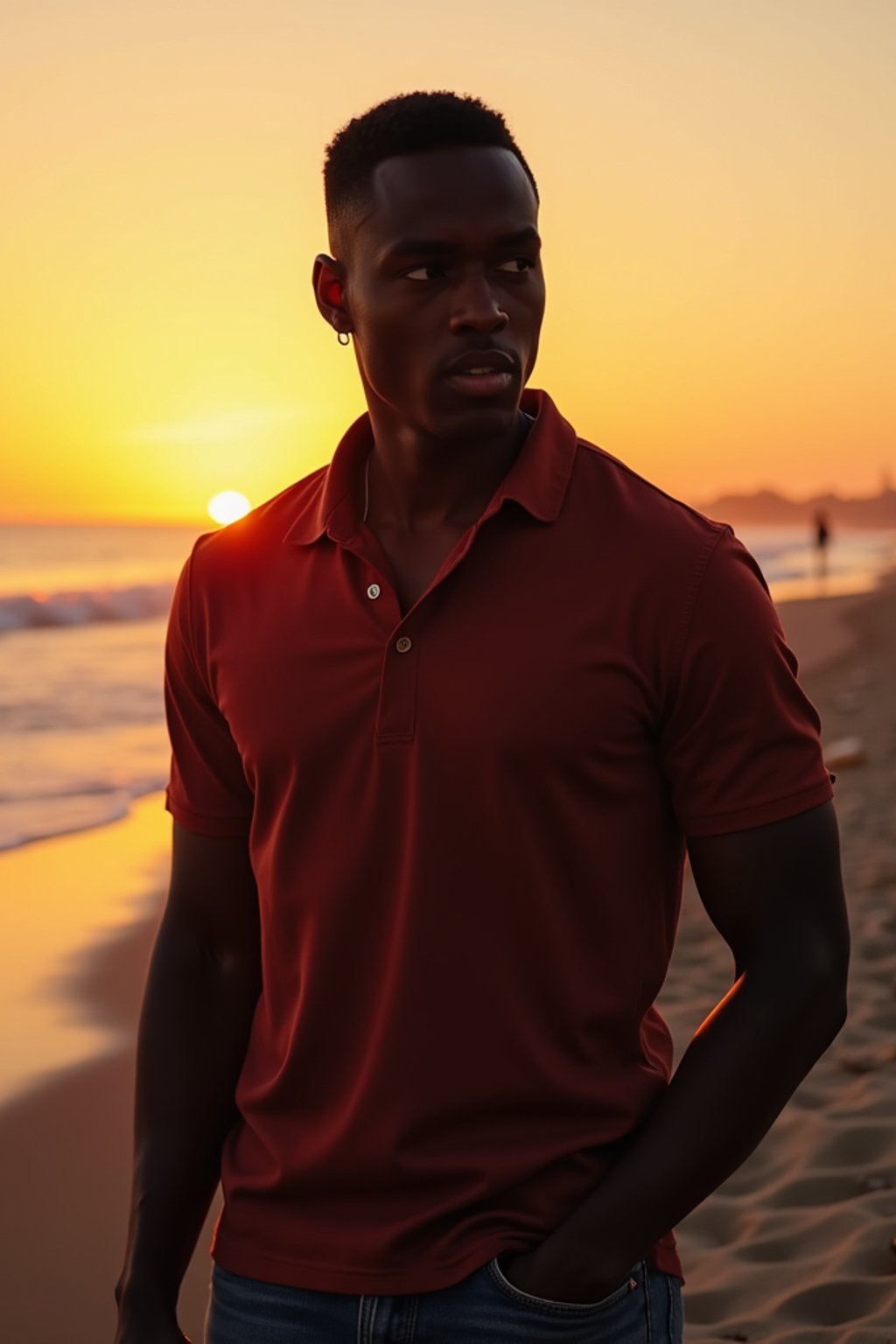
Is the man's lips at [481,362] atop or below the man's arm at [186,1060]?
atop

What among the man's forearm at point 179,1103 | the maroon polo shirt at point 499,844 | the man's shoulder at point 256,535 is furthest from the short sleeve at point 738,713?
the man's forearm at point 179,1103

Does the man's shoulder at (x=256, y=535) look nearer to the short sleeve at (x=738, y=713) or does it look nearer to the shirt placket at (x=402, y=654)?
the shirt placket at (x=402, y=654)

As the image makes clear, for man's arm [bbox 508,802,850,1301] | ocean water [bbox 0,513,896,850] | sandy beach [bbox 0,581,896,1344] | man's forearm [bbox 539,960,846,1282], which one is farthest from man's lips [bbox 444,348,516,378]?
ocean water [bbox 0,513,896,850]

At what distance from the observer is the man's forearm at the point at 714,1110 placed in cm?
186

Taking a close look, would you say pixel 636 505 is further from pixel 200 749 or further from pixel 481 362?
pixel 200 749

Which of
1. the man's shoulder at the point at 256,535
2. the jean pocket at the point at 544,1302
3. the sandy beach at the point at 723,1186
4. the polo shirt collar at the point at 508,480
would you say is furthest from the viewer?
the sandy beach at the point at 723,1186

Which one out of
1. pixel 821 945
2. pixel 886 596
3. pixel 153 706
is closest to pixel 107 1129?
pixel 821 945

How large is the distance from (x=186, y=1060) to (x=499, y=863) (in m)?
0.68

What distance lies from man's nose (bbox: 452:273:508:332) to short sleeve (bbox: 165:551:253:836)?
0.56 metres

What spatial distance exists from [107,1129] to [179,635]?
327cm

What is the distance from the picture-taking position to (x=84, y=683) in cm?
1820

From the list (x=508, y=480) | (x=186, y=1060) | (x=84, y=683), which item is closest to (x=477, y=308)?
(x=508, y=480)

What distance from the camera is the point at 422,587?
2.14 metres

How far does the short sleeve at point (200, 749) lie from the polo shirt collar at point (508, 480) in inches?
8.4
